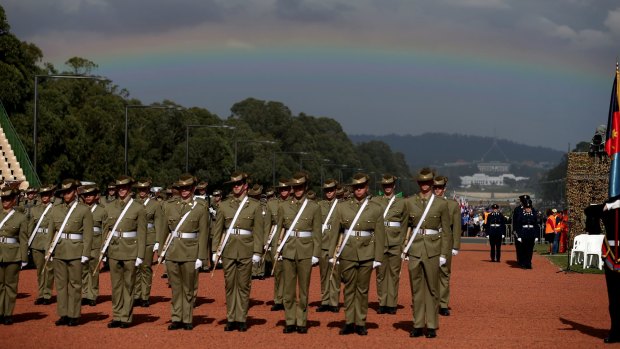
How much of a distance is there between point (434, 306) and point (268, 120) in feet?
448

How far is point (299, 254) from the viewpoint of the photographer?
1689 centimetres

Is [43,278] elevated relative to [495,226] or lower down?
lower down

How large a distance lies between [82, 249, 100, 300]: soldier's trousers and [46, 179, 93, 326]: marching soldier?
8.12 feet

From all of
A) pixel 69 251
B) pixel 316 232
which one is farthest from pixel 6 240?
pixel 316 232

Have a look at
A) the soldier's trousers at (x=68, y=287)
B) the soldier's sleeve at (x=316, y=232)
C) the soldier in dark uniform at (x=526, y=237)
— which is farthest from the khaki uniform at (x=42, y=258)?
the soldier in dark uniform at (x=526, y=237)

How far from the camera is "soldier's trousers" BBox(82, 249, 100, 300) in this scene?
67.4 ft

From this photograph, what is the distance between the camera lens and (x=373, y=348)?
15273mm

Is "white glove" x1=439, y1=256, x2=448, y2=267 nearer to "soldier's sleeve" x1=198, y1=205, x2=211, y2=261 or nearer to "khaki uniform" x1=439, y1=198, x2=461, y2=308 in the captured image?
"khaki uniform" x1=439, y1=198, x2=461, y2=308

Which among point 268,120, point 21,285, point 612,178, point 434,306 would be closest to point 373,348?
point 434,306

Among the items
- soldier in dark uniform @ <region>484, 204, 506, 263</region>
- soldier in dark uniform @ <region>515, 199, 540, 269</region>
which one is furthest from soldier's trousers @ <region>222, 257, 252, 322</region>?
soldier in dark uniform @ <region>484, 204, 506, 263</region>

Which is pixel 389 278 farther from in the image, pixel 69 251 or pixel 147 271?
pixel 69 251

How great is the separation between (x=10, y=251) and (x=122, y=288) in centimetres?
185

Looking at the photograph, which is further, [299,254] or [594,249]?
[594,249]

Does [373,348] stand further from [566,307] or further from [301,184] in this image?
[566,307]
